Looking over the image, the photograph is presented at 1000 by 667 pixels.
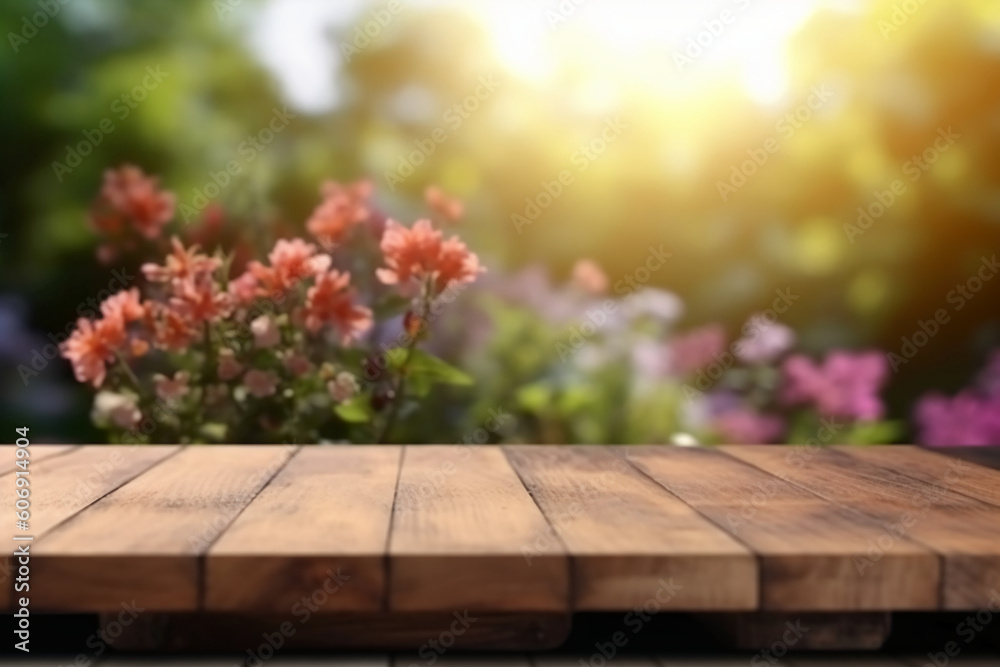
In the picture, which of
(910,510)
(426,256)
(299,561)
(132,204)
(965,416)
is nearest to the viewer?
(299,561)

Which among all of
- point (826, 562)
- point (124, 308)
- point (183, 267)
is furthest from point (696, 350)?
point (826, 562)

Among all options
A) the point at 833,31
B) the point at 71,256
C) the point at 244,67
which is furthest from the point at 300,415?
the point at 833,31

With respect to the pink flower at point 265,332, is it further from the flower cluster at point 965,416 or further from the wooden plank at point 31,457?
the flower cluster at point 965,416

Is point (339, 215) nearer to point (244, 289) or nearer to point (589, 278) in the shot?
point (244, 289)

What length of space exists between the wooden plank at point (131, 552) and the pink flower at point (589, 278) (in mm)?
1208

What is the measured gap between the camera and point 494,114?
8.59 ft

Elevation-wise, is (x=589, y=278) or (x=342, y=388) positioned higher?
(x=589, y=278)

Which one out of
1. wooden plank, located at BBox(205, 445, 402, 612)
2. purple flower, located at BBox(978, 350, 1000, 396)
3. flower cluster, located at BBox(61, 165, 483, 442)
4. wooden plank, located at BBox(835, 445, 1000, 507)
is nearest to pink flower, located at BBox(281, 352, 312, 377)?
flower cluster, located at BBox(61, 165, 483, 442)

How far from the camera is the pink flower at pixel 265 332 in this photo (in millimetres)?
2314

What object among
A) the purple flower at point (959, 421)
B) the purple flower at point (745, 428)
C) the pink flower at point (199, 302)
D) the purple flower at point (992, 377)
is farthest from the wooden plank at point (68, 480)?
the purple flower at point (992, 377)

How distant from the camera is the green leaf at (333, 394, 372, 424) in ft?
7.72

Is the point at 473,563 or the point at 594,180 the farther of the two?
the point at 594,180

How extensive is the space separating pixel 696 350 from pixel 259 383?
98cm

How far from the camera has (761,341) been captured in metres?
2.63
